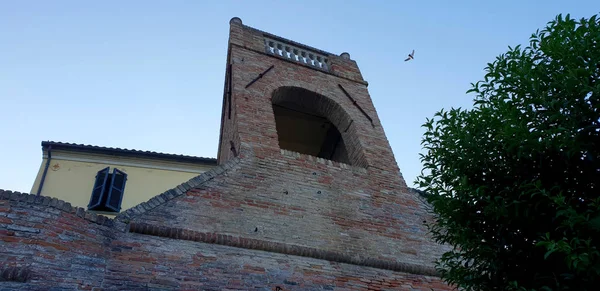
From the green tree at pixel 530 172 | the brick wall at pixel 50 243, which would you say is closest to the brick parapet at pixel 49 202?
the brick wall at pixel 50 243

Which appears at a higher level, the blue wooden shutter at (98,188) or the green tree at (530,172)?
the blue wooden shutter at (98,188)

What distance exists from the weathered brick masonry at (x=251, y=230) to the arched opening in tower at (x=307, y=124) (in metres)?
0.93

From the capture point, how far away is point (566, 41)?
442 cm

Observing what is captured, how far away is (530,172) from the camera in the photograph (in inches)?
165

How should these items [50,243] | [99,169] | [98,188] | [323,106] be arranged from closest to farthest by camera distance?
[50,243] < [323,106] < [98,188] < [99,169]

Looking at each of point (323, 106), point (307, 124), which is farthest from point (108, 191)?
point (323, 106)

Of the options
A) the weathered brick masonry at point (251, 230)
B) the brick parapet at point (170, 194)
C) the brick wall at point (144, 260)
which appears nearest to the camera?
the brick wall at point (144, 260)

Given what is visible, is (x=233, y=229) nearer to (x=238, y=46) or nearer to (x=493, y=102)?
(x=493, y=102)

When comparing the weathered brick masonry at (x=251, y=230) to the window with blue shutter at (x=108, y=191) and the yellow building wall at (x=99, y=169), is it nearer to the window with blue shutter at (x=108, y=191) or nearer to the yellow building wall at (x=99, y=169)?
the yellow building wall at (x=99, y=169)

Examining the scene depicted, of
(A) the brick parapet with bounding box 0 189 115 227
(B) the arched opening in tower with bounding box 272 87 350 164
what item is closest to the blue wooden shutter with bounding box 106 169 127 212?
(B) the arched opening in tower with bounding box 272 87 350 164

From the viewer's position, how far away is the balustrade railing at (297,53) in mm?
11453

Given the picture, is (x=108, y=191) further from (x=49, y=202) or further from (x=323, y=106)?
(x=49, y=202)

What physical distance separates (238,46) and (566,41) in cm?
760

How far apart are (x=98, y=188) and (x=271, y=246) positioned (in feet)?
21.9
